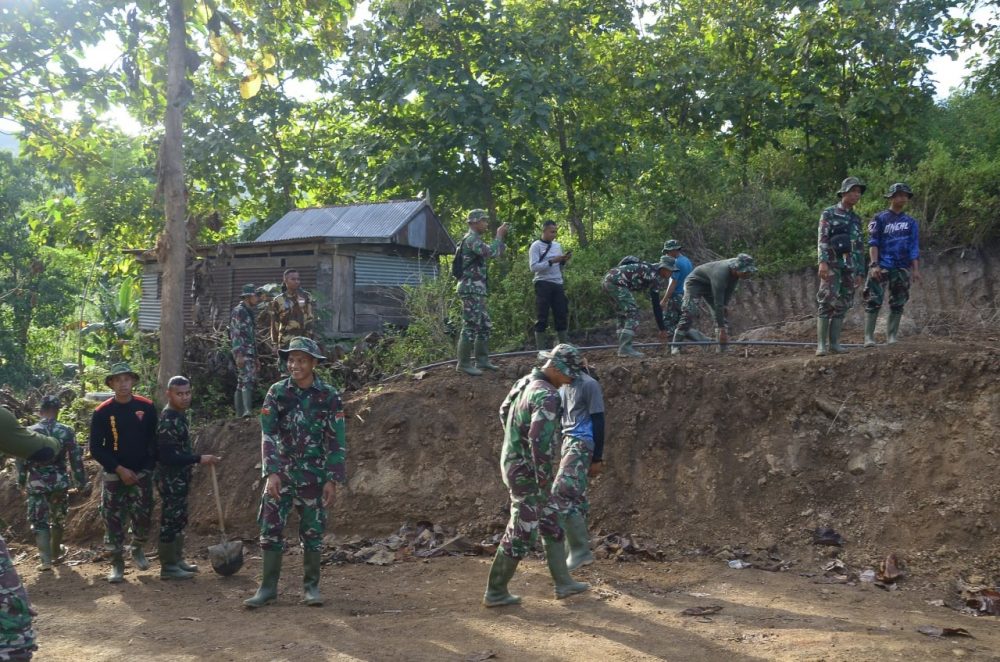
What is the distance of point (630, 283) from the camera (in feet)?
37.4

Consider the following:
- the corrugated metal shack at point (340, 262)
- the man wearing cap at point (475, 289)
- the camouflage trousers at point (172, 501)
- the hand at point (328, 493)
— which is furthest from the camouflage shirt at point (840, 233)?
the corrugated metal shack at point (340, 262)

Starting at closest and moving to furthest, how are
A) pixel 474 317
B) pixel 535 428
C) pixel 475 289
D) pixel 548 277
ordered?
pixel 535 428
pixel 475 289
pixel 474 317
pixel 548 277

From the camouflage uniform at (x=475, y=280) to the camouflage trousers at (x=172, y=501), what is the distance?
3896mm

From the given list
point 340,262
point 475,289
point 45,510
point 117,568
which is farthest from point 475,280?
point 340,262

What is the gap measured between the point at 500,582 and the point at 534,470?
923mm

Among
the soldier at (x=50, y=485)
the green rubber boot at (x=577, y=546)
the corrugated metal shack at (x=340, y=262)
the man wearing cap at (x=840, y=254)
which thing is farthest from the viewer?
the corrugated metal shack at (x=340, y=262)

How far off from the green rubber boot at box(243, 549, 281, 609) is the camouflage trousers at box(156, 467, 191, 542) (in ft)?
6.32

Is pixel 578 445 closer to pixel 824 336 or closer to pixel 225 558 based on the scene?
pixel 225 558

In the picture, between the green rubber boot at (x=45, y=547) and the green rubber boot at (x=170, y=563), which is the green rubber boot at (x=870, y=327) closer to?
the green rubber boot at (x=170, y=563)

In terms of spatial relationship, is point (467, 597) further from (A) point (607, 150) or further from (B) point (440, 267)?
(A) point (607, 150)

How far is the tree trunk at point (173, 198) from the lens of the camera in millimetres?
12312

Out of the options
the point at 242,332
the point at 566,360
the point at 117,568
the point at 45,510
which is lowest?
the point at 117,568

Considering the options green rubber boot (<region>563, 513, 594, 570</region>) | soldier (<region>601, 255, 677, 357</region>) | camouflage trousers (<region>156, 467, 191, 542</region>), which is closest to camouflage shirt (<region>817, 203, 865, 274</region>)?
soldier (<region>601, 255, 677, 357</region>)

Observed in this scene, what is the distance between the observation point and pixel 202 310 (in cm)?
1546
